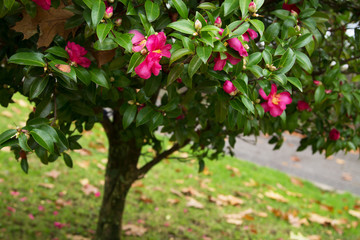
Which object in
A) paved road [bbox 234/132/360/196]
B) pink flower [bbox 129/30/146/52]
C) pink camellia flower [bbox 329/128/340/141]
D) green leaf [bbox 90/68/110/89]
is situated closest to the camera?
pink flower [bbox 129/30/146/52]

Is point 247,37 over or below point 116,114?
over

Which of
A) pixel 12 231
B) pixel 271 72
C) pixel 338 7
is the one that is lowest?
pixel 12 231

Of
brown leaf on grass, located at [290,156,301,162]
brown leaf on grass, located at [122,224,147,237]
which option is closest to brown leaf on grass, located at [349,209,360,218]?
brown leaf on grass, located at [290,156,301,162]

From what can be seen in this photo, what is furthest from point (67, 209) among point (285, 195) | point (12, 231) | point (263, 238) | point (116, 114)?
point (285, 195)

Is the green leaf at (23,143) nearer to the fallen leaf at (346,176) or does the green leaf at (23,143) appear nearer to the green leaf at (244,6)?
the green leaf at (244,6)

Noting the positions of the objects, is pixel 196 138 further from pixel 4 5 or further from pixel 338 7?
pixel 4 5

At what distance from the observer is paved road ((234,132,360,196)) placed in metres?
5.43

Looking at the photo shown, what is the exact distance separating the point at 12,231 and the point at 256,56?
240 centimetres

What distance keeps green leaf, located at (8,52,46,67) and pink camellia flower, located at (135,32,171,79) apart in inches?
11.1

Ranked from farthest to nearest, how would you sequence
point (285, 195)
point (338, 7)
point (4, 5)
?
point (285, 195), point (338, 7), point (4, 5)

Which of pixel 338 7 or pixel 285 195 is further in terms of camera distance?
pixel 285 195

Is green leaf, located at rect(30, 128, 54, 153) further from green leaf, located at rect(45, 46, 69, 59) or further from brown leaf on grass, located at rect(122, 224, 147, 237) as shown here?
brown leaf on grass, located at rect(122, 224, 147, 237)

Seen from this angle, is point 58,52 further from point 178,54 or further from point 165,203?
point 165,203

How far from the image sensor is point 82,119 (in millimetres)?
1598
